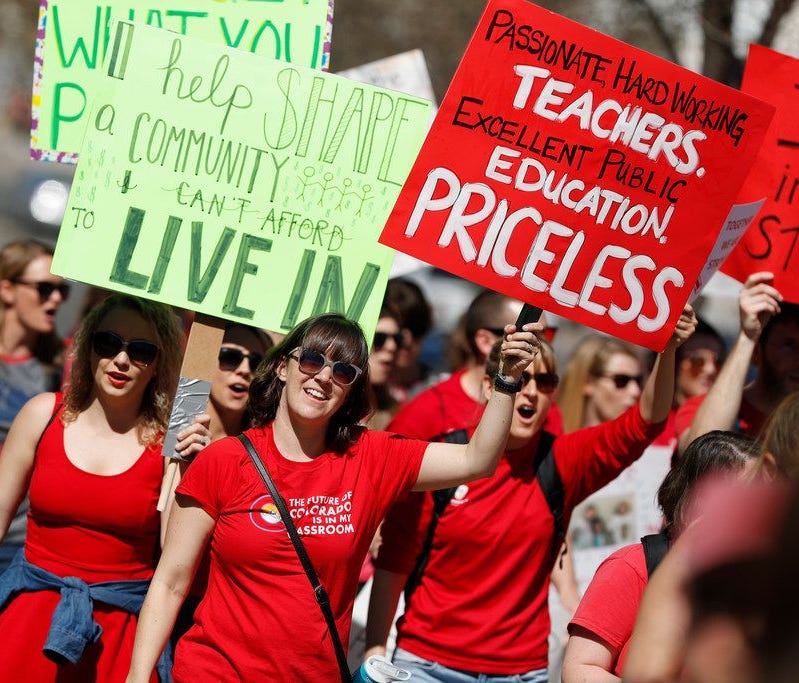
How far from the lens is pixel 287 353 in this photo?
3.52m

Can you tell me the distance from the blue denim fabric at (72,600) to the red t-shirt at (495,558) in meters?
0.88

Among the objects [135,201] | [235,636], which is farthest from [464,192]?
[235,636]

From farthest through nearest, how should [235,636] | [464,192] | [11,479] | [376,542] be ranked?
[376,542], [11,479], [464,192], [235,636]

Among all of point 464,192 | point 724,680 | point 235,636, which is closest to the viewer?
point 724,680

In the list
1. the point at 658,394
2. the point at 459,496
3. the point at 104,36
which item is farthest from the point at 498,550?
the point at 104,36

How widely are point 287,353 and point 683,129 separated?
4.56 ft

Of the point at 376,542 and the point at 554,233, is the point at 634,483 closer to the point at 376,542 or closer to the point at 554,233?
the point at 376,542

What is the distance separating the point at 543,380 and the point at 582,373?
1936mm

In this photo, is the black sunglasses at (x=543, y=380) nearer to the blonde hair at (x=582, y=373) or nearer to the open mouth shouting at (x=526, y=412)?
the open mouth shouting at (x=526, y=412)

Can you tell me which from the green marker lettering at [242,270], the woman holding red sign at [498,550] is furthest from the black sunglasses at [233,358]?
the woman holding red sign at [498,550]

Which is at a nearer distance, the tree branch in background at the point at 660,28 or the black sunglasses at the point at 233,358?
the black sunglasses at the point at 233,358

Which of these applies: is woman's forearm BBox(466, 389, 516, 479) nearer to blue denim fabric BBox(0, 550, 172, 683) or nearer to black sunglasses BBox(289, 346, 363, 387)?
black sunglasses BBox(289, 346, 363, 387)

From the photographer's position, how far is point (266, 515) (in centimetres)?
324

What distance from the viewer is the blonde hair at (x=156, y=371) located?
3.89 metres
